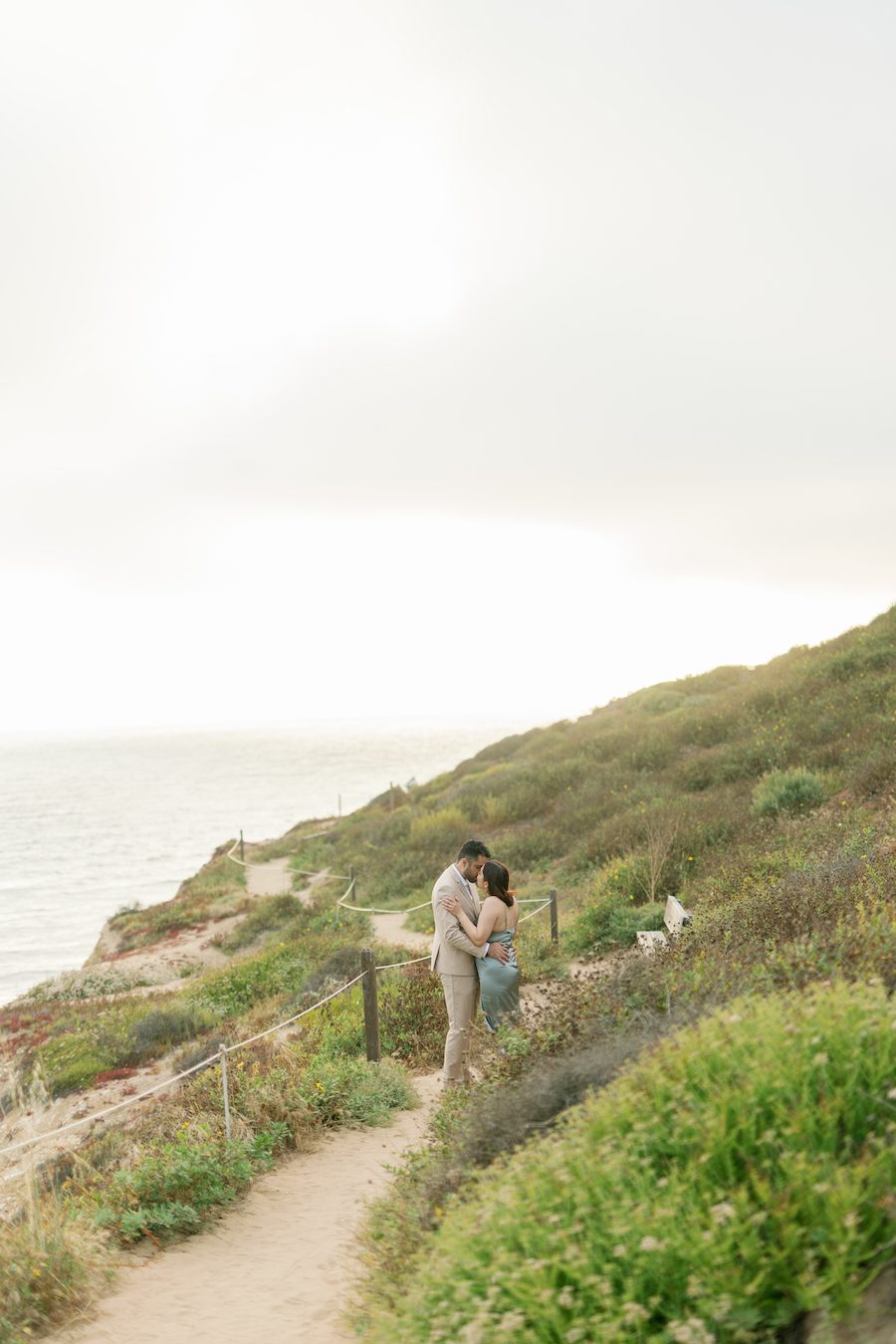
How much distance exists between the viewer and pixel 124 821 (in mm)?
68188

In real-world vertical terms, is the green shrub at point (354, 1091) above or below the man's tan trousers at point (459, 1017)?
below

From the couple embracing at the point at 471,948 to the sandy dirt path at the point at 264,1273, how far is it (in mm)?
1060

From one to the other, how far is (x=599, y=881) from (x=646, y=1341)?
39.4 feet

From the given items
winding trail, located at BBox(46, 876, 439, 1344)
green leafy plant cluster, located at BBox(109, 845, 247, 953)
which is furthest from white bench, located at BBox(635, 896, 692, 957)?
green leafy plant cluster, located at BBox(109, 845, 247, 953)

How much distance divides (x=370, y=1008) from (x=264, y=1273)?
372cm

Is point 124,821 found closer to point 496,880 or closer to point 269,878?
point 269,878

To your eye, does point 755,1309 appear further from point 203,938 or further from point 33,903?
point 33,903

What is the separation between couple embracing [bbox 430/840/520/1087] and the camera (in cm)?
728

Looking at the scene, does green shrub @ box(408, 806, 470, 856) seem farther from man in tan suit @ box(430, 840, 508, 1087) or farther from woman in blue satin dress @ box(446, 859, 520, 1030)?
woman in blue satin dress @ box(446, 859, 520, 1030)

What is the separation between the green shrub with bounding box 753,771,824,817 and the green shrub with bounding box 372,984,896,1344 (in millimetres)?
10862

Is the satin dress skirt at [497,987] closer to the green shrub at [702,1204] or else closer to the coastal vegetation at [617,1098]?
the coastal vegetation at [617,1098]

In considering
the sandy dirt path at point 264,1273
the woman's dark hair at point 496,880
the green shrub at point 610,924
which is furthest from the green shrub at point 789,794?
the sandy dirt path at point 264,1273

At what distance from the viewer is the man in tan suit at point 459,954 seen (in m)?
7.34

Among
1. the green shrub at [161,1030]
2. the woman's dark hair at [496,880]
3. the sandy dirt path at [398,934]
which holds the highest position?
the woman's dark hair at [496,880]
